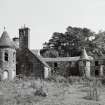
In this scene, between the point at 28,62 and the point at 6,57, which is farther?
the point at 28,62

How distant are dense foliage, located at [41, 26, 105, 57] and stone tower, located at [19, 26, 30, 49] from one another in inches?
1101

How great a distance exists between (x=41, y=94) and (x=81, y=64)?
2787cm

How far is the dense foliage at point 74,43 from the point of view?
65375 millimetres

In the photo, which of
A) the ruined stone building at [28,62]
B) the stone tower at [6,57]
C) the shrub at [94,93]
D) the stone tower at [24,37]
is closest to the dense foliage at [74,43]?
the ruined stone building at [28,62]

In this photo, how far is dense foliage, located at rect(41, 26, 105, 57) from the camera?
65375mm

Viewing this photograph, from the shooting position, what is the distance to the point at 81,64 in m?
45.2

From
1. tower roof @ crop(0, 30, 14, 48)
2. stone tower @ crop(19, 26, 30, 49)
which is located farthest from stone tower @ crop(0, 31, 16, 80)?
stone tower @ crop(19, 26, 30, 49)

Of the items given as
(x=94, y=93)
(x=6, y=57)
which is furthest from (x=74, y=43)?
(x=94, y=93)

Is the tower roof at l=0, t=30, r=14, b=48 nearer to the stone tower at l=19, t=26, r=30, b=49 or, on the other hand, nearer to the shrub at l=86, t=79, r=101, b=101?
the stone tower at l=19, t=26, r=30, b=49

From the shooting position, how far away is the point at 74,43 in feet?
227

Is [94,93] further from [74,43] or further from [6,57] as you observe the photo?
[74,43]

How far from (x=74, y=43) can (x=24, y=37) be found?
3224 centimetres

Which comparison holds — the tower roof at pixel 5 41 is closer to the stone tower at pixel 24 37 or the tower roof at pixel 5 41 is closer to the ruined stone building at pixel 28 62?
the ruined stone building at pixel 28 62

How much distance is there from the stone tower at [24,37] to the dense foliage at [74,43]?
2797 cm
